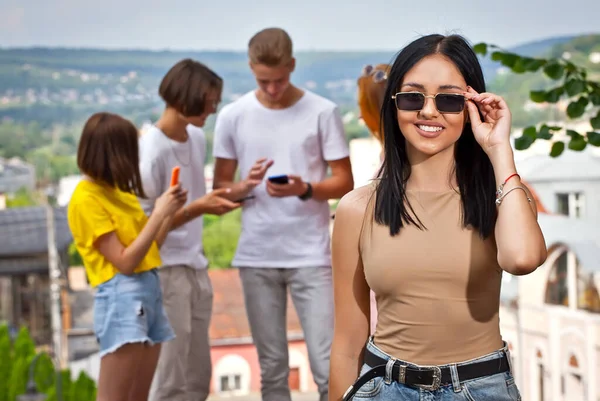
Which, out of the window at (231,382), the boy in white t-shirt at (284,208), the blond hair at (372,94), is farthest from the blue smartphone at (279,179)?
the window at (231,382)

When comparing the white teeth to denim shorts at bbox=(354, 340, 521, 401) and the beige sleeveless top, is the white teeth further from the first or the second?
denim shorts at bbox=(354, 340, 521, 401)

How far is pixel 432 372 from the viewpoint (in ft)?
5.05

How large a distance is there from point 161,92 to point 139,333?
90cm

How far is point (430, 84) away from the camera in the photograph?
1595mm

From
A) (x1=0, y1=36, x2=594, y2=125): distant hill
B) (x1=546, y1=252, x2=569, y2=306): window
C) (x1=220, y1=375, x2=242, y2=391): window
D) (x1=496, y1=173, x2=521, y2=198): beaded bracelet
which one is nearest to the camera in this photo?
(x1=496, y1=173, x2=521, y2=198): beaded bracelet

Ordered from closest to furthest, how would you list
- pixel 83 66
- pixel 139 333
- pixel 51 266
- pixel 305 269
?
pixel 139 333 → pixel 305 269 → pixel 83 66 → pixel 51 266

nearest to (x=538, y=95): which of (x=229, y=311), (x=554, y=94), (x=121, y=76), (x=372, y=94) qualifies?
(x=554, y=94)

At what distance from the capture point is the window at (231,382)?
17.8ft

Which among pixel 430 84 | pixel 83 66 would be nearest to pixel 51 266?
pixel 83 66

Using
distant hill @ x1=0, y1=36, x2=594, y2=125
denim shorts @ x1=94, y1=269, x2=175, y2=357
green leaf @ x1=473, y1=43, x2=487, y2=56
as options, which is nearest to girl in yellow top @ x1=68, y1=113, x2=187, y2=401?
denim shorts @ x1=94, y1=269, x2=175, y2=357

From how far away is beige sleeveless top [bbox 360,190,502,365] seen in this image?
61.2 inches

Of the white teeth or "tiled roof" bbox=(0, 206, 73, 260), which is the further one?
"tiled roof" bbox=(0, 206, 73, 260)

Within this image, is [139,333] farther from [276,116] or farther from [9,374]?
[9,374]

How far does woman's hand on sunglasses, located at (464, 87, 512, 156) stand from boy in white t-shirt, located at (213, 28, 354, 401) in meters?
1.58
